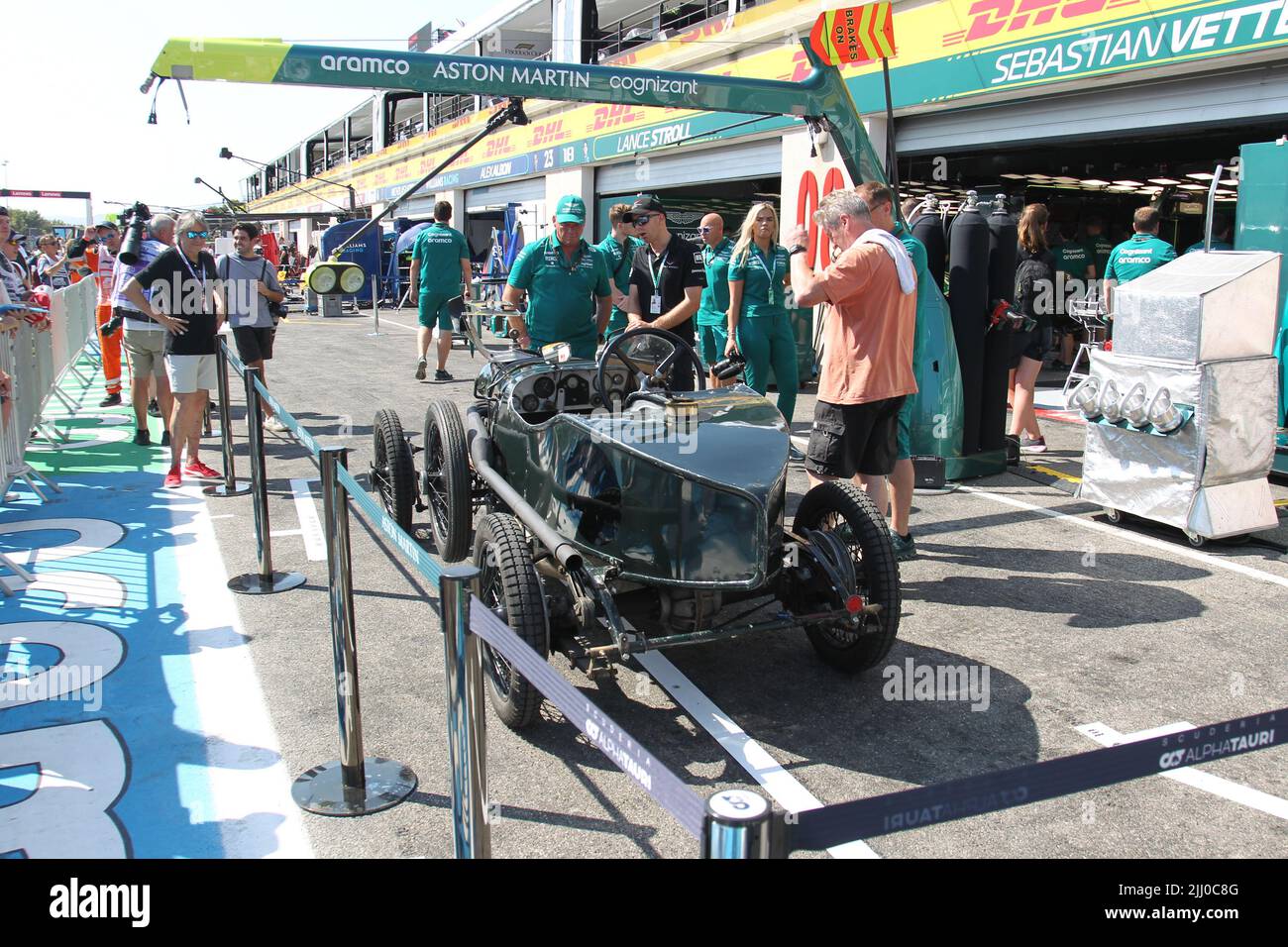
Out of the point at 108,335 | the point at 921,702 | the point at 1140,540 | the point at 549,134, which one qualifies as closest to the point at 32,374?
the point at 108,335

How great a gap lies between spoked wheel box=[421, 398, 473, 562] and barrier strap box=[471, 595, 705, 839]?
8.46ft

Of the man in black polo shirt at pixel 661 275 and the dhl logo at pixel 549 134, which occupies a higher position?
the dhl logo at pixel 549 134

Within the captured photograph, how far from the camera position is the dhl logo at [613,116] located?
17.6m

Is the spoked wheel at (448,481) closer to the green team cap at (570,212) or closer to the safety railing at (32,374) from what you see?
the green team cap at (570,212)

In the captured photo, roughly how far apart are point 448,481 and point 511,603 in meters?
1.58

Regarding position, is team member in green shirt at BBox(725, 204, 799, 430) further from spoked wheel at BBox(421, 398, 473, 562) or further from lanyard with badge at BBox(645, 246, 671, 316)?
spoked wheel at BBox(421, 398, 473, 562)

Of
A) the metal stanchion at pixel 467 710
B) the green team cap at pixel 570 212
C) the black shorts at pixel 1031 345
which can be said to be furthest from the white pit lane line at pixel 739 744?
the black shorts at pixel 1031 345

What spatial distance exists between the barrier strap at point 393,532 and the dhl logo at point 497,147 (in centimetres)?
2231

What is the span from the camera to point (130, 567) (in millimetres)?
5230

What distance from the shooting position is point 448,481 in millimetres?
4812

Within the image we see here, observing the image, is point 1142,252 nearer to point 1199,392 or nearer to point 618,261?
point 1199,392

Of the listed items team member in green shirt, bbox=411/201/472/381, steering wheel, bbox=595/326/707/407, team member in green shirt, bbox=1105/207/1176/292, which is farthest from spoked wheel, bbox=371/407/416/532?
team member in green shirt, bbox=411/201/472/381
